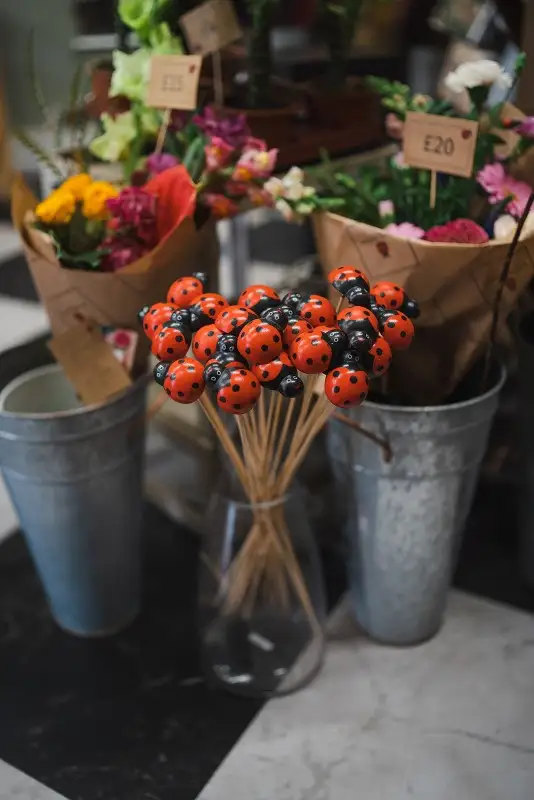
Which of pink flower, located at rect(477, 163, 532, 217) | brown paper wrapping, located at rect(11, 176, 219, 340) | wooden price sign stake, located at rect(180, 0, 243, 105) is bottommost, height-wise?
brown paper wrapping, located at rect(11, 176, 219, 340)

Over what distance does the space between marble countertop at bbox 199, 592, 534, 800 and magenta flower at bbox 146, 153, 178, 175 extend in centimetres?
72

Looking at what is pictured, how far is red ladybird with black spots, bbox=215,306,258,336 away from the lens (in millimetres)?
746

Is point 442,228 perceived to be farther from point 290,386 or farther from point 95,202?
point 95,202

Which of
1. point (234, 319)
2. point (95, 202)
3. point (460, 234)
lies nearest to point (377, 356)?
point (234, 319)

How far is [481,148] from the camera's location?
990 millimetres

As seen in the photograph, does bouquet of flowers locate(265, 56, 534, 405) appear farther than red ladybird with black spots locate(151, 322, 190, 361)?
Yes

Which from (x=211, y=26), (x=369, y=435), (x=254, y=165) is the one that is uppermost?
(x=211, y=26)

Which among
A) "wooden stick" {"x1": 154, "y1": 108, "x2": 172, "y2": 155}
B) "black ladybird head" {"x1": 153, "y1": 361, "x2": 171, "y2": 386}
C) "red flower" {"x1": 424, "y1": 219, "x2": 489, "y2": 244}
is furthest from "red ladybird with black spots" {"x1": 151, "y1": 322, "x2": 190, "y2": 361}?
"wooden stick" {"x1": 154, "y1": 108, "x2": 172, "y2": 155}

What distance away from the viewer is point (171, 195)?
3.37ft

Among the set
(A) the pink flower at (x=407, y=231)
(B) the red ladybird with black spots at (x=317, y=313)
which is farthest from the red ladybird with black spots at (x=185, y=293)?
(A) the pink flower at (x=407, y=231)

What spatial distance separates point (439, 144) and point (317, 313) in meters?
0.31

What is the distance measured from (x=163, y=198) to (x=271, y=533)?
468mm

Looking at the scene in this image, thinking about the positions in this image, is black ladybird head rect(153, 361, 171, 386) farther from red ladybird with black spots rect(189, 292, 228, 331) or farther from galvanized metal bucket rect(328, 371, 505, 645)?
galvanized metal bucket rect(328, 371, 505, 645)

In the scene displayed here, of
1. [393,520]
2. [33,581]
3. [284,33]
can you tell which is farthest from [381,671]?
[284,33]
